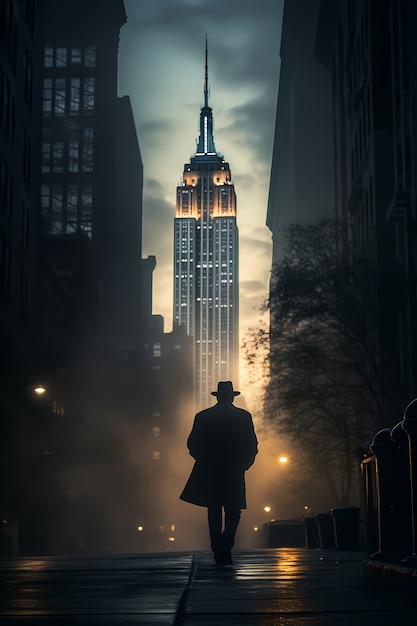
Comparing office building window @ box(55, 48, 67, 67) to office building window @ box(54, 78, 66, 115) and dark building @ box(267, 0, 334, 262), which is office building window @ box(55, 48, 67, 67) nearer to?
office building window @ box(54, 78, 66, 115)

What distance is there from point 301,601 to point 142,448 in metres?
129

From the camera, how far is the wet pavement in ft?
16.4

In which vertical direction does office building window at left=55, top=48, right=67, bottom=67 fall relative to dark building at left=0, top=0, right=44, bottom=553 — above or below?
above

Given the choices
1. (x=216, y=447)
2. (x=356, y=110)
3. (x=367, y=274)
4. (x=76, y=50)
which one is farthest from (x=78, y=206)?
(x=216, y=447)

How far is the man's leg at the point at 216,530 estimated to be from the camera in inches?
435

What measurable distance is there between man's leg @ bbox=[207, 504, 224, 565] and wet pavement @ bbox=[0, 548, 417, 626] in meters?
1.64

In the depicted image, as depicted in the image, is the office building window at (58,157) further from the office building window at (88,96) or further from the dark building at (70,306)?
the office building window at (88,96)

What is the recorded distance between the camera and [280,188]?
182 metres

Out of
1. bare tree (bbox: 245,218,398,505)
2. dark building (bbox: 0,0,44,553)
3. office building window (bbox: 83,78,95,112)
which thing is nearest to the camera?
bare tree (bbox: 245,218,398,505)

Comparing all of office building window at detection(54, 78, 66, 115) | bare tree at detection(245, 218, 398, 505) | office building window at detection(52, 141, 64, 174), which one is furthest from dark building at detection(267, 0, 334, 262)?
bare tree at detection(245, 218, 398, 505)

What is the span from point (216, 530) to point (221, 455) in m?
0.75

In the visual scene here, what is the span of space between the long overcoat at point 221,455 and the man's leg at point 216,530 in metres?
0.08

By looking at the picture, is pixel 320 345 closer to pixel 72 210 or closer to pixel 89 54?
pixel 72 210

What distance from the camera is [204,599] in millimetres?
6160
